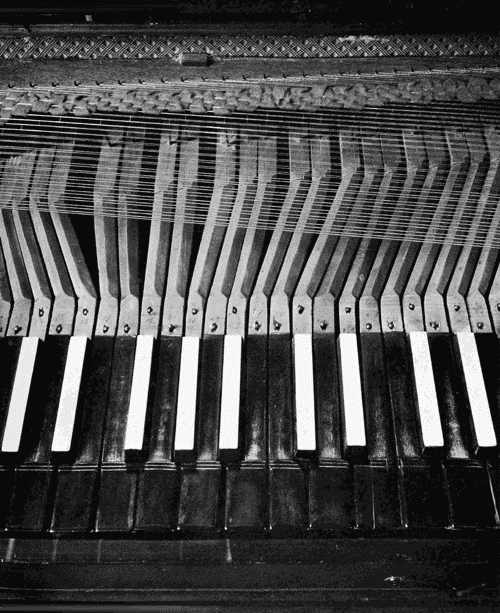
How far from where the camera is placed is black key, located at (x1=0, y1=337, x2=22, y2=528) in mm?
1839

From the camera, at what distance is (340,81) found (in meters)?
1.89

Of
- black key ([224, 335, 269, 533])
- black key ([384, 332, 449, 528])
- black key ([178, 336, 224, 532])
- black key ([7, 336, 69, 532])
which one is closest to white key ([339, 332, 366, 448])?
black key ([384, 332, 449, 528])

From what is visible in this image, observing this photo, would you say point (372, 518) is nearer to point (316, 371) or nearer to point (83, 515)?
point (316, 371)

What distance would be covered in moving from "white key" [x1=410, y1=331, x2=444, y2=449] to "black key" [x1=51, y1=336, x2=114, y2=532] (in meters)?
0.98

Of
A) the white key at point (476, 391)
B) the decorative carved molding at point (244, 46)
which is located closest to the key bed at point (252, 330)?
the white key at point (476, 391)

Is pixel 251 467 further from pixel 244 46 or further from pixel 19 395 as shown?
pixel 244 46

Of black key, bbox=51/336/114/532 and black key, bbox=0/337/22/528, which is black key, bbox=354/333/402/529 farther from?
black key, bbox=0/337/22/528

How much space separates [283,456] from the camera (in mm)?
1901

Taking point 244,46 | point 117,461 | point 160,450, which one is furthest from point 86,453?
point 244,46

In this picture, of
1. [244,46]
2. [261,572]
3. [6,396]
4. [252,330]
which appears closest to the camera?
[261,572]

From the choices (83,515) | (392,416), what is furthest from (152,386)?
(392,416)

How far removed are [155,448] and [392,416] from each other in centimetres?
73

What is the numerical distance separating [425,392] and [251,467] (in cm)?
59

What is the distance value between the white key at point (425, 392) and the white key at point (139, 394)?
0.83 m
